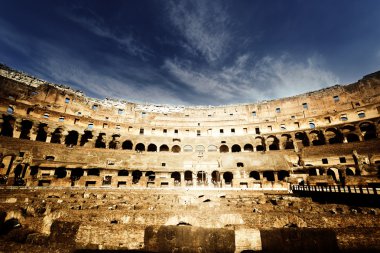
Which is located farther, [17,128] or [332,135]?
[332,135]

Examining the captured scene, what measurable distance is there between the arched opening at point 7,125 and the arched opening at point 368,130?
4854cm

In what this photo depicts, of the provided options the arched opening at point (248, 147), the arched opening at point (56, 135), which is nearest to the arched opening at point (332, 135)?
the arched opening at point (248, 147)

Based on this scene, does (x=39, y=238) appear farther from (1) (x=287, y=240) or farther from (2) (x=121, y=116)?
(2) (x=121, y=116)

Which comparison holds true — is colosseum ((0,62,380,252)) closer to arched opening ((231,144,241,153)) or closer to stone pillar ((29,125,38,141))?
stone pillar ((29,125,38,141))

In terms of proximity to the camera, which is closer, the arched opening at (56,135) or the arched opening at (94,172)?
the arched opening at (94,172)

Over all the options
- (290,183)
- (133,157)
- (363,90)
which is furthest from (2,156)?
(363,90)

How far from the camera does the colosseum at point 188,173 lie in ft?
15.1

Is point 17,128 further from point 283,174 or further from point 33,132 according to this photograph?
point 283,174

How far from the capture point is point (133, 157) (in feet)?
90.4

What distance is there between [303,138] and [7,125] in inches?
1736

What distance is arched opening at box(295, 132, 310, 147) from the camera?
103 feet

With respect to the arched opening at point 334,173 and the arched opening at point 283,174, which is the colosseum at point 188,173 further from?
the arched opening at point 283,174

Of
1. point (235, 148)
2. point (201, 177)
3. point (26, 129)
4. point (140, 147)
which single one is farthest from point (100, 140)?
point (235, 148)

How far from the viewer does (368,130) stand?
2786cm
